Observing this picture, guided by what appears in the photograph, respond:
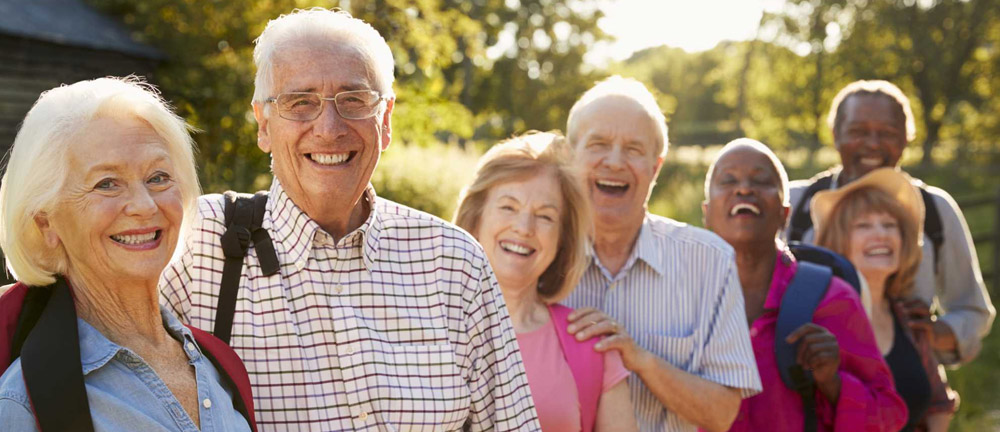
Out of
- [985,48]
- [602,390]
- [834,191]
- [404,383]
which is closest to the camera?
[404,383]

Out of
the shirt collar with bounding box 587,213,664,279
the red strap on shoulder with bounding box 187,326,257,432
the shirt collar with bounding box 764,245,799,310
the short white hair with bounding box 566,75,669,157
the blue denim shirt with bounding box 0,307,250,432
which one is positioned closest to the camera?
the blue denim shirt with bounding box 0,307,250,432

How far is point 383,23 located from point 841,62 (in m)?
23.9

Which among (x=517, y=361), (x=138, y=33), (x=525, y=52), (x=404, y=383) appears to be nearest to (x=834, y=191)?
(x=517, y=361)

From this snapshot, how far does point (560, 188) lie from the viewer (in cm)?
308

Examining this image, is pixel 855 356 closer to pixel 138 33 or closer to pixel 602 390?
pixel 602 390

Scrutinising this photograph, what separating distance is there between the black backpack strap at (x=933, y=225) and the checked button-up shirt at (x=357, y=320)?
3122 mm

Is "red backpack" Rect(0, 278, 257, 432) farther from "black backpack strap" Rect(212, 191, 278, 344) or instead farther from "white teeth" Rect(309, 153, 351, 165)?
"white teeth" Rect(309, 153, 351, 165)

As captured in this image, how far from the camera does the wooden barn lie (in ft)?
40.3

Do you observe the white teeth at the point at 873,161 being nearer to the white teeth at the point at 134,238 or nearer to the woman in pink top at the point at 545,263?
the woman in pink top at the point at 545,263

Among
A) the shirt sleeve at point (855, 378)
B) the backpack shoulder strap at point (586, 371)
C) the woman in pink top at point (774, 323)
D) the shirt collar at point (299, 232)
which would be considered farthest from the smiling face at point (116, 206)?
the shirt sleeve at point (855, 378)

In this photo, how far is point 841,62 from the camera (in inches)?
1221

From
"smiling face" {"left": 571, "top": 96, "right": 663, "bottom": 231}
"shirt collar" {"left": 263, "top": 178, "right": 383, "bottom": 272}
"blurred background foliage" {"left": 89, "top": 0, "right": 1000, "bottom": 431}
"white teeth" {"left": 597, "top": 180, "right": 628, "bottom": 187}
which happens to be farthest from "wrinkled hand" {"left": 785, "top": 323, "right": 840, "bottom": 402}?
"blurred background foliage" {"left": 89, "top": 0, "right": 1000, "bottom": 431}

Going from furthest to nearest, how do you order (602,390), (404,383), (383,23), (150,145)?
(383,23) < (602,390) < (404,383) < (150,145)

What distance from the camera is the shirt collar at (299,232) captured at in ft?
7.42
